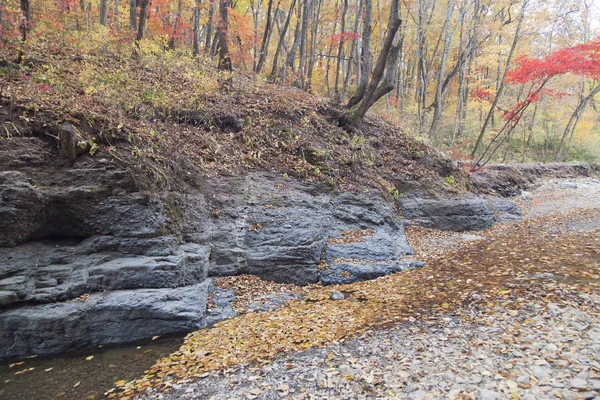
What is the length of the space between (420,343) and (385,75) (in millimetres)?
9237

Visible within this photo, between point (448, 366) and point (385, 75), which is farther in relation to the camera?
point (385, 75)

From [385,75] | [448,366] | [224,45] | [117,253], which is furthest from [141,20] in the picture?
[448,366]

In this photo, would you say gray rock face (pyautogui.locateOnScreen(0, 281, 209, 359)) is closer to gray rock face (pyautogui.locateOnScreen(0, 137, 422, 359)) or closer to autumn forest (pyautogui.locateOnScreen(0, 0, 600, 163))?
gray rock face (pyautogui.locateOnScreen(0, 137, 422, 359))

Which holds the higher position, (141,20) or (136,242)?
(141,20)

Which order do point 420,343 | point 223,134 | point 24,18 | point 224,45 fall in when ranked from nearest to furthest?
point 420,343 → point 24,18 → point 223,134 → point 224,45

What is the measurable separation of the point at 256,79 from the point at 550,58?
44.5 ft

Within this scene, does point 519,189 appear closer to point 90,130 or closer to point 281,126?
point 281,126

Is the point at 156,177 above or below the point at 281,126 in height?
below

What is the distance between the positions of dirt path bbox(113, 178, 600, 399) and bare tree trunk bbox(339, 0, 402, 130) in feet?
21.5

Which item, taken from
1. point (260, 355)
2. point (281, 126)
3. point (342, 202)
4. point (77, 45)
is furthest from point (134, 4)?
point (260, 355)

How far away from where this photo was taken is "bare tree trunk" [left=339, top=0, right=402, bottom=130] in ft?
32.0

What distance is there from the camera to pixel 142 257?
17.5 feet

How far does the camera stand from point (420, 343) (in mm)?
4168

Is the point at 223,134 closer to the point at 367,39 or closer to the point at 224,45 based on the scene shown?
the point at 224,45
